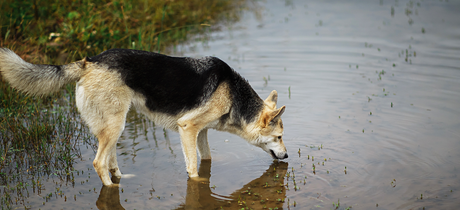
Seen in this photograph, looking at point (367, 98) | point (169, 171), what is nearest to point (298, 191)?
point (169, 171)

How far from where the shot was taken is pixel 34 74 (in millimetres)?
5059

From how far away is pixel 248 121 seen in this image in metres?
5.83

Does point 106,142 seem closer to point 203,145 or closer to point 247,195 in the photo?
point 203,145

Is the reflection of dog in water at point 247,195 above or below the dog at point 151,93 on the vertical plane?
below

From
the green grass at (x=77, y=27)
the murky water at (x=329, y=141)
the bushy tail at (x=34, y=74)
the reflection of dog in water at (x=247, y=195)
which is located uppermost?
the green grass at (x=77, y=27)

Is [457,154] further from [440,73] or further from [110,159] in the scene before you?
[110,159]

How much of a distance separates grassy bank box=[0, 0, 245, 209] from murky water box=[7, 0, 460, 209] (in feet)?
1.39

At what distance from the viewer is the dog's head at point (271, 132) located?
579cm

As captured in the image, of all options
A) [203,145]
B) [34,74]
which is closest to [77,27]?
[34,74]

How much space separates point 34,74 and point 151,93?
1440 millimetres

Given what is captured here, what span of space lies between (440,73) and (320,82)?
277 centimetres

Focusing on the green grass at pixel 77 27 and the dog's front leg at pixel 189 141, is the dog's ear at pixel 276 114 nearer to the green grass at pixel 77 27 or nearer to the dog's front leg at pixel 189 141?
the dog's front leg at pixel 189 141

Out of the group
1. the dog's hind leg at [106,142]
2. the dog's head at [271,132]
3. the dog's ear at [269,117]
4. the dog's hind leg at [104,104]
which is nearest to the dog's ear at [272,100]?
the dog's head at [271,132]

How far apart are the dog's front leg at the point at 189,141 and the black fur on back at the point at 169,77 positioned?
24cm
